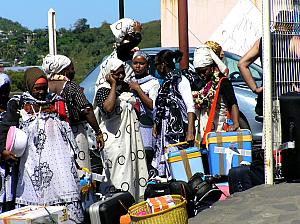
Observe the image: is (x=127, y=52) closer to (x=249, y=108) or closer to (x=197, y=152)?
(x=197, y=152)

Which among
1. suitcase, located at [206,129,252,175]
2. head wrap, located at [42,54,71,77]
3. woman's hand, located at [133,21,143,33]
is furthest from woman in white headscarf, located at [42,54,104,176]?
suitcase, located at [206,129,252,175]

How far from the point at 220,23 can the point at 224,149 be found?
10570mm

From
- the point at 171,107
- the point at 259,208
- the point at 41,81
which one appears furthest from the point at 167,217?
the point at 171,107

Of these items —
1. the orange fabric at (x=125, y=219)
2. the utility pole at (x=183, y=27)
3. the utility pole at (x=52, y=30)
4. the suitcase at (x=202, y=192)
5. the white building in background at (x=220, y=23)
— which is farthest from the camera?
the white building in background at (x=220, y=23)

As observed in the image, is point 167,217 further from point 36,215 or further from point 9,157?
point 9,157

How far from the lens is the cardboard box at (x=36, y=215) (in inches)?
238

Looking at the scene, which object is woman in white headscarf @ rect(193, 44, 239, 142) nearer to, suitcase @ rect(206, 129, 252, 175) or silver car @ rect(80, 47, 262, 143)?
suitcase @ rect(206, 129, 252, 175)

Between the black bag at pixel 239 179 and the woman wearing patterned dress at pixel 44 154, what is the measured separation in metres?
1.72

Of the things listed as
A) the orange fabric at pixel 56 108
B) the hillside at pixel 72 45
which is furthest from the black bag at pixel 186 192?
the hillside at pixel 72 45

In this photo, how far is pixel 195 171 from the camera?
303 inches

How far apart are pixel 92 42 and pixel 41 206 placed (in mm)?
45513

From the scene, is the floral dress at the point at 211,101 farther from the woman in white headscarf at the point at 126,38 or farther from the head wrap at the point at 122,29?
the head wrap at the point at 122,29

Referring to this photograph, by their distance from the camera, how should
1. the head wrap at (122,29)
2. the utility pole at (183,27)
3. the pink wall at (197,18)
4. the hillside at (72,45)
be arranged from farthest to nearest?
the hillside at (72,45) < the pink wall at (197,18) < the utility pole at (183,27) < the head wrap at (122,29)

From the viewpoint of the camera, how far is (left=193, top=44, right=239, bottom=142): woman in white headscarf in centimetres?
822
